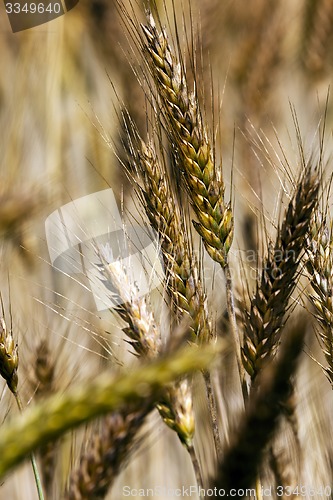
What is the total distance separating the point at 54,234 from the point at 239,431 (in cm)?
101

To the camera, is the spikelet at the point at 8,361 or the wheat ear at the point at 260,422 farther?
the spikelet at the point at 8,361

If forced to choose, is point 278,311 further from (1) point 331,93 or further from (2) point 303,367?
(1) point 331,93

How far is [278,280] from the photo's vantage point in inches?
Answer: 30.0

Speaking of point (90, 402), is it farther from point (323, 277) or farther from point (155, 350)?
point (323, 277)

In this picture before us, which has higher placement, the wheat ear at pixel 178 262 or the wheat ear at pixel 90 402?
the wheat ear at pixel 178 262

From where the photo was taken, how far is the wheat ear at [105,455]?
56cm

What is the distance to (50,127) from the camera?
1.58 metres
